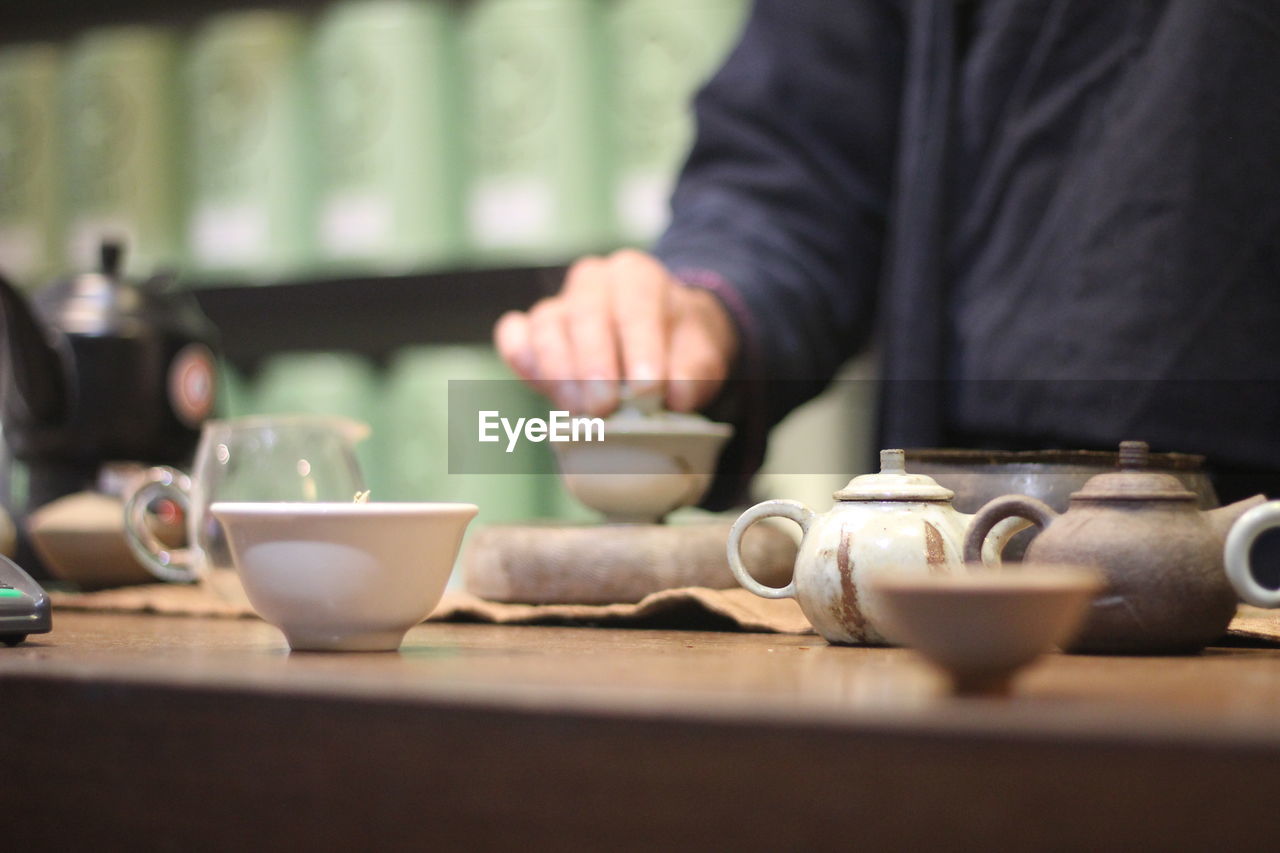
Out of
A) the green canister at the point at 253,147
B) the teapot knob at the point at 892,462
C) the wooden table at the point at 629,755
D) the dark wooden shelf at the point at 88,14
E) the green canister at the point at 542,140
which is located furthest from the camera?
the dark wooden shelf at the point at 88,14

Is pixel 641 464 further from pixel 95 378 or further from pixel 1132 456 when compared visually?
pixel 95 378

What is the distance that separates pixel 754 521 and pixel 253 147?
1.36 metres

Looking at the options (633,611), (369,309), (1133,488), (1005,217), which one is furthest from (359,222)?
(1133,488)

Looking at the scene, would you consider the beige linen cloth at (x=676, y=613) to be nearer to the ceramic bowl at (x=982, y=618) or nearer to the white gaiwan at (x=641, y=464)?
the white gaiwan at (x=641, y=464)

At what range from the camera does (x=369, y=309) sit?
6.95 feet

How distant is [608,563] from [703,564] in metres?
0.07

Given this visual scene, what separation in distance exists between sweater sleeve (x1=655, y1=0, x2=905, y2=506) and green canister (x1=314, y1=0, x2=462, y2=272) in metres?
0.38

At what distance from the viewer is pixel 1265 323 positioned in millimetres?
1176

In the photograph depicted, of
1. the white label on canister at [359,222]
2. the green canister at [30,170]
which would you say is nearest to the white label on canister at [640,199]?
the white label on canister at [359,222]

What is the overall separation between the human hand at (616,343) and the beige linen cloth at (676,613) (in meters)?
0.21

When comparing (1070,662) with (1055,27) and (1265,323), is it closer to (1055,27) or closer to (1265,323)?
(1265,323)

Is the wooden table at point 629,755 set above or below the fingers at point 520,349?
below

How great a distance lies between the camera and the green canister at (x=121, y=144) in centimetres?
194

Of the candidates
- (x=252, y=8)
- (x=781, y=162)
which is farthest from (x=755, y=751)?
(x=252, y=8)
